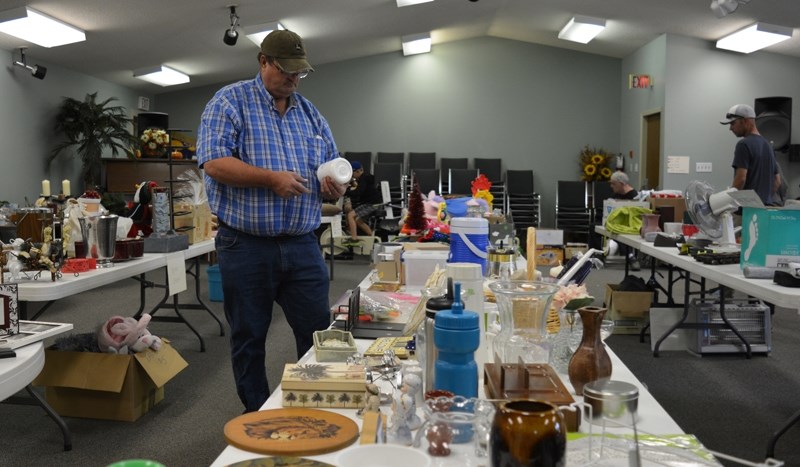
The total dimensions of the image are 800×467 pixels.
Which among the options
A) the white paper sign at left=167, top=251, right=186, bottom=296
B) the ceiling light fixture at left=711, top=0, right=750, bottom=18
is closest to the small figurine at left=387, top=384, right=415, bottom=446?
the white paper sign at left=167, top=251, right=186, bottom=296

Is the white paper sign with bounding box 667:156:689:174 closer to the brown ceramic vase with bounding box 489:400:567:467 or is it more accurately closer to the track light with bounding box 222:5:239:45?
the track light with bounding box 222:5:239:45

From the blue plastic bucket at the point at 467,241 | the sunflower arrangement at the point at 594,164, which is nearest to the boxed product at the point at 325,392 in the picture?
the blue plastic bucket at the point at 467,241

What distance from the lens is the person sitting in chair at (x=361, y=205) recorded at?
930 centimetres

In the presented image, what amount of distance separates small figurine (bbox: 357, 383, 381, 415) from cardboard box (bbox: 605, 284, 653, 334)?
4.03 meters

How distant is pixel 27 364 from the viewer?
1726mm

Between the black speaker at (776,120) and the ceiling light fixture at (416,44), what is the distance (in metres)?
4.58

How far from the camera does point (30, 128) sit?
8078 millimetres

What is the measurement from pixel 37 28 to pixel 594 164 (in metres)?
7.85

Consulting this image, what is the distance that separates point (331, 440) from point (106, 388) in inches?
89.8

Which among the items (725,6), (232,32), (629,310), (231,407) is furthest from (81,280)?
(725,6)

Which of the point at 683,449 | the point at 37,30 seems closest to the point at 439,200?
the point at 683,449

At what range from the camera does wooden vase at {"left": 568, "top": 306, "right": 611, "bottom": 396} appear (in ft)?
4.51

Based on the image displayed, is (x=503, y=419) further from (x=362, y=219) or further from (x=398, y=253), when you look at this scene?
(x=362, y=219)

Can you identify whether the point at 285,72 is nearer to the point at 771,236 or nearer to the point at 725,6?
the point at 771,236
